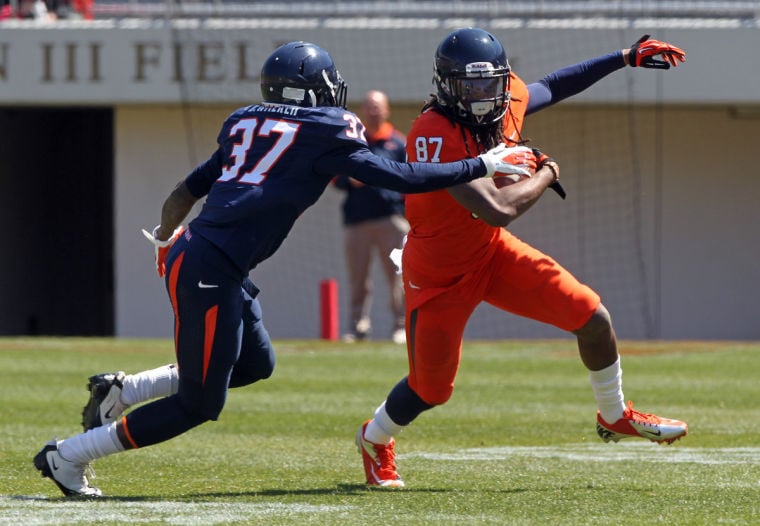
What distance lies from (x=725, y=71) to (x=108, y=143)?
9.48 meters

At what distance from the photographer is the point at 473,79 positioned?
602 centimetres

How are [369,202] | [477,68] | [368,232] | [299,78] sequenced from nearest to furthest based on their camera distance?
[299,78], [477,68], [369,202], [368,232]

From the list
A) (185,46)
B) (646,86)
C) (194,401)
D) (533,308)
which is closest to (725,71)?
(646,86)

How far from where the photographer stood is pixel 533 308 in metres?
6.18

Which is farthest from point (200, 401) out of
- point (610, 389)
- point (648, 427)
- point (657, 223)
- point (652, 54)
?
point (657, 223)

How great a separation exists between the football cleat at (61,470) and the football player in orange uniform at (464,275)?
130 cm

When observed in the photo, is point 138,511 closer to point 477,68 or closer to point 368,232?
point 477,68

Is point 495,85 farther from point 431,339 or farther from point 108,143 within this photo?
point 108,143

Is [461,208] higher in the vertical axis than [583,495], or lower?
higher

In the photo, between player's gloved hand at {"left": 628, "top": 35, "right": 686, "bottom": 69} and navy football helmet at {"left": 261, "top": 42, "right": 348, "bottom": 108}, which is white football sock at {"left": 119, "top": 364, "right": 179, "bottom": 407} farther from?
player's gloved hand at {"left": 628, "top": 35, "right": 686, "bottom": 69}

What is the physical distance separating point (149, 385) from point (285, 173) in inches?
49.2

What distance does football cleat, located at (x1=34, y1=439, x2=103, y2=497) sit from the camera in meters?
5.64

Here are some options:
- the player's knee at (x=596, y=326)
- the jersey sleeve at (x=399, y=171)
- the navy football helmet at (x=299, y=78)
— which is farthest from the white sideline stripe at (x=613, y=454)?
the navy football helmet at (x=299, y=78)

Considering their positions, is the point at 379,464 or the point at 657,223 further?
the point at 657,223
